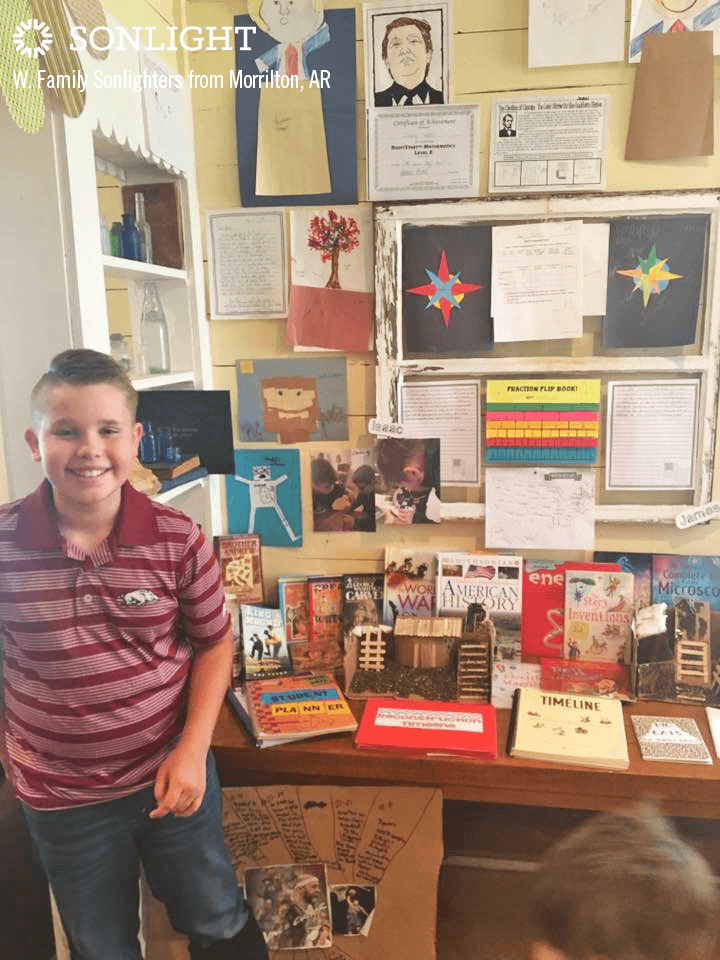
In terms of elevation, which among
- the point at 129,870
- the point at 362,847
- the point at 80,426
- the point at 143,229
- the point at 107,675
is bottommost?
the point at 362,847

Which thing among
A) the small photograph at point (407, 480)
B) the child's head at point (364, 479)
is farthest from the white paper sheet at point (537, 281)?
the child's head at point (364, 479)

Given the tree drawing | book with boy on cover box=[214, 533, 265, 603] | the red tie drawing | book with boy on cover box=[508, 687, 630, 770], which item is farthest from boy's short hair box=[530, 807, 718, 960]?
the red tie drawing

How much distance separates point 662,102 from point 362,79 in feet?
2.06

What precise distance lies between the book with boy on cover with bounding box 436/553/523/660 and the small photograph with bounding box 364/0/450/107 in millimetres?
1019

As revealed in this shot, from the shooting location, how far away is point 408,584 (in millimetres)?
1820

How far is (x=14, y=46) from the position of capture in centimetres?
106

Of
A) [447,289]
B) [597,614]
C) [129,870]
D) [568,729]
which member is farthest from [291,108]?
[129,870]

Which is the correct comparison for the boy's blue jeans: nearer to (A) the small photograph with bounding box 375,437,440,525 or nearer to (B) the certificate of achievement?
(A) the small photograph with bounding box 375,437,440,525

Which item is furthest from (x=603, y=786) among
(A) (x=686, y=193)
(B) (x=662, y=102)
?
(B) (x=662, y=102)

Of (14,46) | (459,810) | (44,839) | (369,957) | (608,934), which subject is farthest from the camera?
(459,810)

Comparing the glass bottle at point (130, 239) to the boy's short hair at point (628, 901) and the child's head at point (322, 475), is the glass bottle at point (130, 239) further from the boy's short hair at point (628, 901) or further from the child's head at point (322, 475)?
the boy's short hair at point (628, 901)

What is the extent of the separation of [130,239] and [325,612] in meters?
0.94

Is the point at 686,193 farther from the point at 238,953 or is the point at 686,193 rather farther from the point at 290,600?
the point at 238,953

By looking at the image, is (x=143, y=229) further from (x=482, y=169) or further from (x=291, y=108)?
(x=482, y=169)
